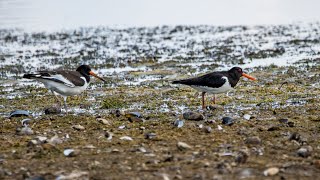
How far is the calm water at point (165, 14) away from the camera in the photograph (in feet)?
161

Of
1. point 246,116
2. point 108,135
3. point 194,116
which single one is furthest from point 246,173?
point 246,116

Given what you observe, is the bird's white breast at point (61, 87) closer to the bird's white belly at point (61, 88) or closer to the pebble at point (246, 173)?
the bird's white belly at point (61, 88)

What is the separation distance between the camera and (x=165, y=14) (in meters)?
58.9

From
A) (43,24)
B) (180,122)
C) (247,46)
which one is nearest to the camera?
(180,122)

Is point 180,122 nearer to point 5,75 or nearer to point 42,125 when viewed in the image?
point 42,125

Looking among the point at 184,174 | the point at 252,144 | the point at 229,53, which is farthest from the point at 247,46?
the point at 184,174

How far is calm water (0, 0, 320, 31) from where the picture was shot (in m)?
49.2

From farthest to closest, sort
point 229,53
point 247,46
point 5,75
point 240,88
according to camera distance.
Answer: point 247,46, point 229,53, point 5,75, point 240,88

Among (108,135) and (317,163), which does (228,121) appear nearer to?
(108,135)

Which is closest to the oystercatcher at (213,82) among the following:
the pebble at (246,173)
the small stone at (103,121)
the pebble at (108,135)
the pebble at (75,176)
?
the small stone at (103,121)

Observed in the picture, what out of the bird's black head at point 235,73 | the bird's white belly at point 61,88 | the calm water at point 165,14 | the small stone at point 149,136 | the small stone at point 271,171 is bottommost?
the small stone at point 149,136

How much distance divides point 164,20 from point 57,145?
137 ft

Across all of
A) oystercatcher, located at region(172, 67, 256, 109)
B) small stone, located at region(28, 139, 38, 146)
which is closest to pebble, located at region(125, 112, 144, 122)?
oystercatcher, located at region(172, 67, 256, 109)

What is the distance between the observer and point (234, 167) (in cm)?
870
